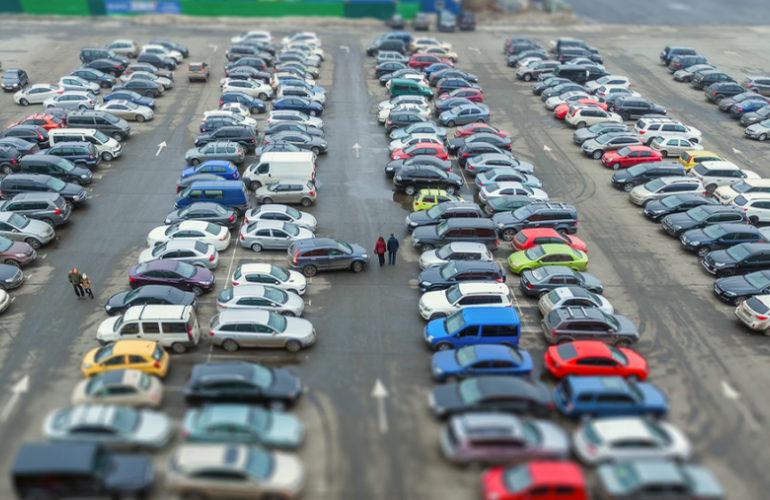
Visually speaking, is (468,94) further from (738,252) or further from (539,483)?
(539,483)

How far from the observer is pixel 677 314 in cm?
2297

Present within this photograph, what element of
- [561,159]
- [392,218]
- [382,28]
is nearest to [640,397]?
[392,218]

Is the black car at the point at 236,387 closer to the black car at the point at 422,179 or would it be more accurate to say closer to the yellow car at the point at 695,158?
the black car at the point at 422,179

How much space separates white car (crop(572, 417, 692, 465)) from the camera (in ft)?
51.1

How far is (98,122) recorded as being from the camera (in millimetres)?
36375

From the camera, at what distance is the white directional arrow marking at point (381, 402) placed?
1734 centimetres

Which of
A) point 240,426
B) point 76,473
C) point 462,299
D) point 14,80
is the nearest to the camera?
point 76,473

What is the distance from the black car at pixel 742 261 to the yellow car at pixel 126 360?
907 inches

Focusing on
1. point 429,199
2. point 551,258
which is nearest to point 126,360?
point 429,199

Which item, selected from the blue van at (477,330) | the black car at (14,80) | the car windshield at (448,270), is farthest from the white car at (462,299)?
the black car at (14,80)

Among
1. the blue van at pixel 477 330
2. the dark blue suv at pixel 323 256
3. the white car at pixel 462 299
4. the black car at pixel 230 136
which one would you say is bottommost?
the blue van at pixel 477 330

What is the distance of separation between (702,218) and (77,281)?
28288mm

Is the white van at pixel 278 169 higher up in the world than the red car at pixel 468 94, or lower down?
lower down

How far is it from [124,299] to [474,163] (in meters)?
20.3
